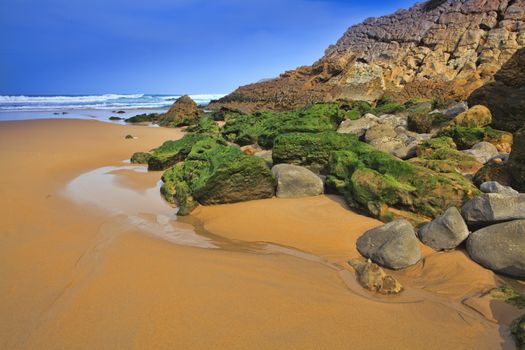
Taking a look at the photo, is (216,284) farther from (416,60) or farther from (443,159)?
(416,60)

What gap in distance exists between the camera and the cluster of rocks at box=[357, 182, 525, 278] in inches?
131

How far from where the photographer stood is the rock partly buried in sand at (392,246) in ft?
11.5

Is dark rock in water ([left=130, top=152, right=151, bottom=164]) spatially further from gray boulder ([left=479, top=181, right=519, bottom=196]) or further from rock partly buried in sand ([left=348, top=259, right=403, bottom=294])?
gray boulder ([left=479, top=181, right=519, bottom=196])

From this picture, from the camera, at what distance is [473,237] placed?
3.62 metres

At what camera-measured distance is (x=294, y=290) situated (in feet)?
9.63

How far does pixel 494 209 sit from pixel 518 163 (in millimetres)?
1994

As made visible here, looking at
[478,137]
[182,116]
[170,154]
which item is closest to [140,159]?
[170,154]

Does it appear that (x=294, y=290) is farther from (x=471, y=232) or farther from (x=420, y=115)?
(x=420, y=115)

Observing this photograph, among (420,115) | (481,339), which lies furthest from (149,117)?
(481,339)

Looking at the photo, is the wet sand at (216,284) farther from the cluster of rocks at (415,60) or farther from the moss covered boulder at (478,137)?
the cluster of rocks at (415,60)

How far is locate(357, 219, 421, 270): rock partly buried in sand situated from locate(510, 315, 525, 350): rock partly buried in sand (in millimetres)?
1152

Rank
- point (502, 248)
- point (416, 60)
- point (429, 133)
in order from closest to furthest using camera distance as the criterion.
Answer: point (502, 248), point (429, 133), point (416, 60)

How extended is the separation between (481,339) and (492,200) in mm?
1798

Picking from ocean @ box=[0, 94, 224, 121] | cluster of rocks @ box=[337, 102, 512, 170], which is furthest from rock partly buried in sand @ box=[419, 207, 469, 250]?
ocean @ box=[0, 94, 224, 121]
